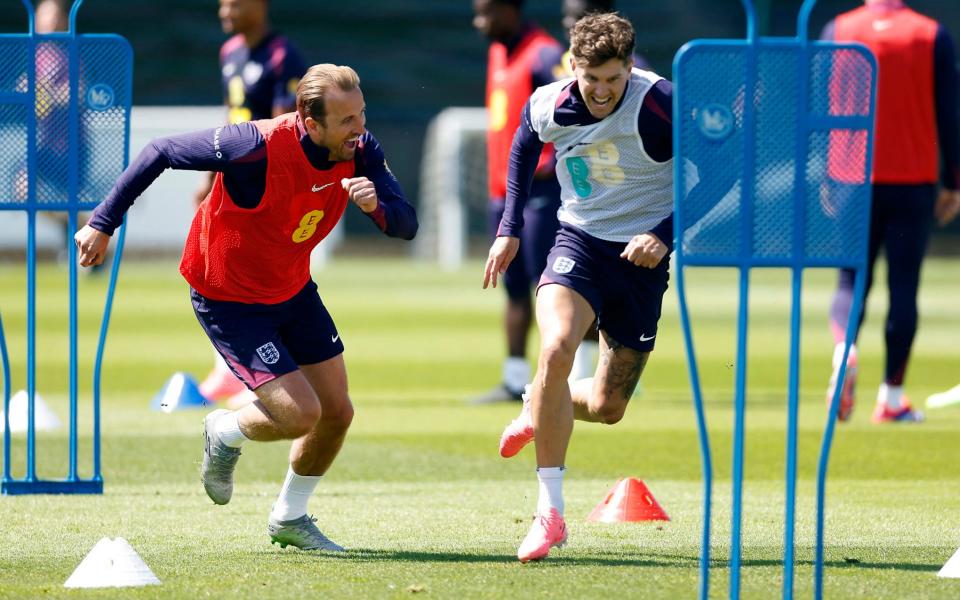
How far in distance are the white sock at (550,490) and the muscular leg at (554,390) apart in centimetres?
3

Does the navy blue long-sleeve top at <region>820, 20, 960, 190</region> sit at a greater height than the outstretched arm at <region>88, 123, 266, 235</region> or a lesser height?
lesser

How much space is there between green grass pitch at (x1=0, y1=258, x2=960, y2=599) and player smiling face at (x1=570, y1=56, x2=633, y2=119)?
1648mm

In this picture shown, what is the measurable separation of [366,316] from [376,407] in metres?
7.67

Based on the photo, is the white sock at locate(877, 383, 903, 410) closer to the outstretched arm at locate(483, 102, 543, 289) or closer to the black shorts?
the outstretched arm at locate(483, 102, 543, 289)

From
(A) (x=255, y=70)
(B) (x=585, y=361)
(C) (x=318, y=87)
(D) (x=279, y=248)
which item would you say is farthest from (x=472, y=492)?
(A) (x=255, y=70)

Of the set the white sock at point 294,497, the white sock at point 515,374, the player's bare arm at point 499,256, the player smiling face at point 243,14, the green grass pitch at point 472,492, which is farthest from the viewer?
the white sock at point 515,374

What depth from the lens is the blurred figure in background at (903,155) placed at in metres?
10.2

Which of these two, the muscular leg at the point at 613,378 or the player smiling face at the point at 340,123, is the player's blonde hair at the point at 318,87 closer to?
the player smiling face at the point at 340,123

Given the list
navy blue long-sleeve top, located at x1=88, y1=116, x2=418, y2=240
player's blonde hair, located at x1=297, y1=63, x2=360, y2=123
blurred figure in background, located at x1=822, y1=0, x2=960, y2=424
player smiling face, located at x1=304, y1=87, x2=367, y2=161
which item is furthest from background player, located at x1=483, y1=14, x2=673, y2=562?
blurred figure in background, located at x1=822, y1=0, x2=960, y2=424

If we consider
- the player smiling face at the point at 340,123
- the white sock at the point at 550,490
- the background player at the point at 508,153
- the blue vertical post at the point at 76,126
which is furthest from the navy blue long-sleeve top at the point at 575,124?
the background player at the point at 508,153

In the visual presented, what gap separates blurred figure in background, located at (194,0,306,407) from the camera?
35.4ft

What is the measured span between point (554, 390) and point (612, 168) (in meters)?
0.90

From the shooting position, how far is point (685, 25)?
35562 mm

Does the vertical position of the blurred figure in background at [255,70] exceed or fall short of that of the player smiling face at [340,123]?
it falls short
